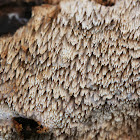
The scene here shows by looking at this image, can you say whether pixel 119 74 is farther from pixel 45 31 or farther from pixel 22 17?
pixel 22 17

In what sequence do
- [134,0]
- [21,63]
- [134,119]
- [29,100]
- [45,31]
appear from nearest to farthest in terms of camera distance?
[134,0]
[45,31]
[21,63]
[29,100]
[134,119]

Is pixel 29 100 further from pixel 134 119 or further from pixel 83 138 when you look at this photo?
pixel 134 119

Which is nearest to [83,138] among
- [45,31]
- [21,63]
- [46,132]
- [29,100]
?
[46,132]

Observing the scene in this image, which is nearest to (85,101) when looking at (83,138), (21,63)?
(83,138)

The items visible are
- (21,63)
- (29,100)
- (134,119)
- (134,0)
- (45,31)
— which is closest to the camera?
(134,0)

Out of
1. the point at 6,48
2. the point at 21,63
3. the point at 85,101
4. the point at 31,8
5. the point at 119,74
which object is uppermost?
the point at 31,8

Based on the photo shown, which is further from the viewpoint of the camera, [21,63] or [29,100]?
[29,100]

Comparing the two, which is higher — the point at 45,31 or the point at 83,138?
the point at 45,31
